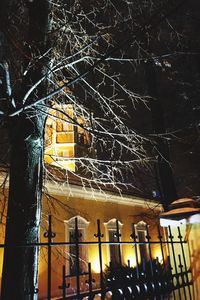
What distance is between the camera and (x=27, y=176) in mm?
3836

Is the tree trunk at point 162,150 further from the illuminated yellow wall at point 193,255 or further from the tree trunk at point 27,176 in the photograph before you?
the tree trunk at point 27,176

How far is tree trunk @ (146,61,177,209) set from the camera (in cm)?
1220

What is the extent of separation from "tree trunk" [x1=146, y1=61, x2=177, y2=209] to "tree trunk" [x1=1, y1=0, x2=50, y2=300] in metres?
7.28

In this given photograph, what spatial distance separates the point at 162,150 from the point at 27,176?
25.6 feet

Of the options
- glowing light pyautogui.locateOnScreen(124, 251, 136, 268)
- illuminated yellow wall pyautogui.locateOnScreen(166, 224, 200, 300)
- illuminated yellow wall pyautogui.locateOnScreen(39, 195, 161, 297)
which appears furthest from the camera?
glowing light pyautogui.locateOnScreen(124, 251, 136, 268)

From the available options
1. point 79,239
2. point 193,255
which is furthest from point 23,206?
point 79,239

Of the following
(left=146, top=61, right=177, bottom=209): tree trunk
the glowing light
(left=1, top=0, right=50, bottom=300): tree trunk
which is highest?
(left=146, top=61, right=177, bottom=209): tree trunk

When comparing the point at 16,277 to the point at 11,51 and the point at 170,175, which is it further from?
the point at 170,175

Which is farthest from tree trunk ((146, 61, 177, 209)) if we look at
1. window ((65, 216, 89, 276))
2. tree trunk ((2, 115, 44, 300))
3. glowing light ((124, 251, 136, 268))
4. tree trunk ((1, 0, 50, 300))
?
tree trunk ((2, 115, 44, 300))

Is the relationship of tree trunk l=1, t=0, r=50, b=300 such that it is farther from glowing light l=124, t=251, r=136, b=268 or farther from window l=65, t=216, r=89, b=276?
glowing light l=124, t=251, r=136, b=268

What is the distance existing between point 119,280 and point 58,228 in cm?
814

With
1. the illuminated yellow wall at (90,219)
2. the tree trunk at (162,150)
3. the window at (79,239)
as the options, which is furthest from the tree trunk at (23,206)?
the window at (79,239)

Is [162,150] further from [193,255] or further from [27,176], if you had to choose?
[27,176]

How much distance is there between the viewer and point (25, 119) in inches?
158
